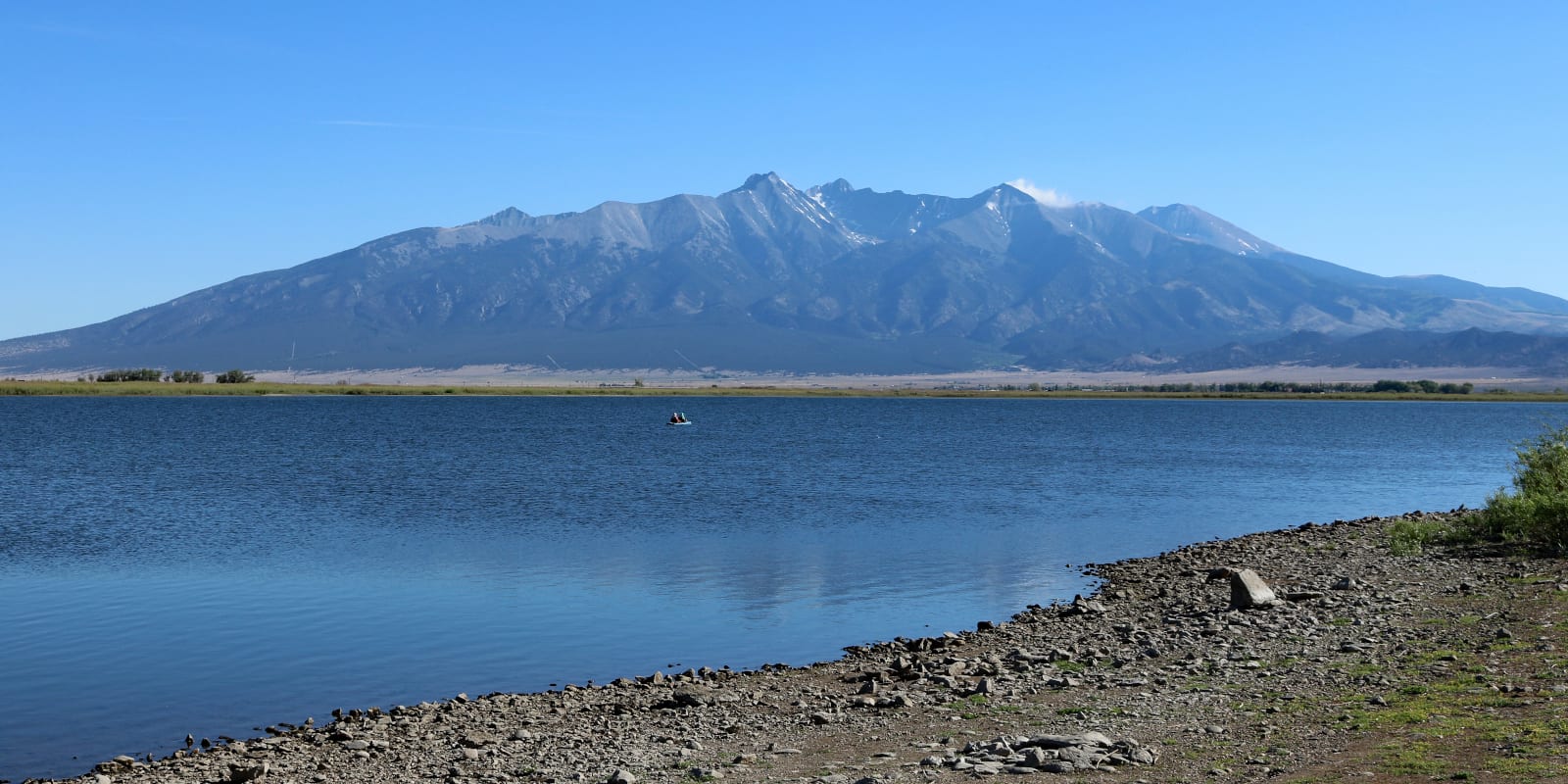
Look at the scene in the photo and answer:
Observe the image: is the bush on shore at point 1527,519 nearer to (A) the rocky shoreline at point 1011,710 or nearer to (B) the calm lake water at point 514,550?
(A) the rocky shoreline at point 1011,710

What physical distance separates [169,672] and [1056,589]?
1871 centimetres

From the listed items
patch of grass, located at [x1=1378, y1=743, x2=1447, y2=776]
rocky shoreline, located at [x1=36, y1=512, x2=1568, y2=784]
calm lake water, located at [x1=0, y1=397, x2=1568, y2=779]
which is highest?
patch of grass, located at [x1=1378, y1=743, x2=1447, y2=776]

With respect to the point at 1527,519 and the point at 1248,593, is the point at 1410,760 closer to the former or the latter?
the point at 1248,593

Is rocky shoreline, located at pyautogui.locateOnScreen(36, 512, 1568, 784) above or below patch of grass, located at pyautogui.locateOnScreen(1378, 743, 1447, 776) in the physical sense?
below

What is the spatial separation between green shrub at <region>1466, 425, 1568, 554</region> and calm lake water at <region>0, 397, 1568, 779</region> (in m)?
9.56

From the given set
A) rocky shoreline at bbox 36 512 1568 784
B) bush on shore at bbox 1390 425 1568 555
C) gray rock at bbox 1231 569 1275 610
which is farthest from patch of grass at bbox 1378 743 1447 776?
bush on shore at bbox 1390 425 1568 555

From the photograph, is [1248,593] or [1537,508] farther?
[1537,508]

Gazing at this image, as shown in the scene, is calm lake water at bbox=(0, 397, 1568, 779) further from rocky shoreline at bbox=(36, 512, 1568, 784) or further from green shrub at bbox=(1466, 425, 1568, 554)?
green shrub at bbox=(1466, 425, 1568, 554)

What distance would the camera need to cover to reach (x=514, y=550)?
36.8 m

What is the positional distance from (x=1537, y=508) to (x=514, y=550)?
25.7 metres

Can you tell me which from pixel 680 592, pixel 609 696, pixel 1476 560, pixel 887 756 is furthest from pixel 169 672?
pixel 1476 560

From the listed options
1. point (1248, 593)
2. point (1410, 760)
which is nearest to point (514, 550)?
point (1248, 593)

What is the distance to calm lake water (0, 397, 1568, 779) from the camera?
21625 mm

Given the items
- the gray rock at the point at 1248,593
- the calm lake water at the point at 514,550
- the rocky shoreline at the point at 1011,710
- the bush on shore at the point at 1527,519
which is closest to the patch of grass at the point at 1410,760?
the rocky shoreline at the point at 1011,710
